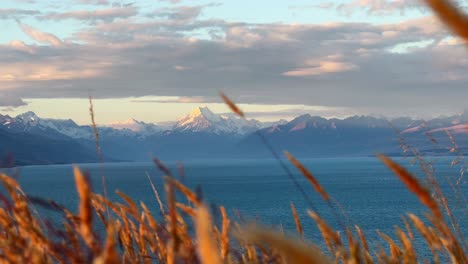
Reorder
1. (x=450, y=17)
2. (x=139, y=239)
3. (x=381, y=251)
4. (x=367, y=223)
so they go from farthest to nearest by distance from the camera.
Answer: (x=367, y=223) < (x=139, y=239) < (x=381, y=251) < (x=450, y=17)

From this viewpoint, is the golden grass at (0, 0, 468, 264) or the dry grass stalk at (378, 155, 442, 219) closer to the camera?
the golden grass at (0, 0, 468, 264)

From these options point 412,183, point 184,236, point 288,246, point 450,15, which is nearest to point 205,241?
point 288,246

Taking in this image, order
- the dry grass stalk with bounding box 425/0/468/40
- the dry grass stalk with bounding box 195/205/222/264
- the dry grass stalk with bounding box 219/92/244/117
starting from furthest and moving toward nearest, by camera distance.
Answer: the dry grass stalk with bounding box 219/92/244/117 < the dry grass stalk with bounding box 425/0/468/40 < the dry grass stalk with bounding box 195/205/222/264

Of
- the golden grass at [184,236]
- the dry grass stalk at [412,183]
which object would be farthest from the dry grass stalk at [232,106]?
the dry grass stalk at [412,183]

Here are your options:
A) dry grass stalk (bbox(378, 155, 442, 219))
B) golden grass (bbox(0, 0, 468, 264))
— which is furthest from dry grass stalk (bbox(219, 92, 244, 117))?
dry grass stalk (bbox(378, 155, 442, 219))

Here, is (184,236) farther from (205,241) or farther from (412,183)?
(205,241)

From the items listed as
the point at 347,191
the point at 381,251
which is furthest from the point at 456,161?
the point at 347,191

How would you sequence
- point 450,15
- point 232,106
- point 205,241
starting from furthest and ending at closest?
point 232,106 → point 450,15 → point 205,241

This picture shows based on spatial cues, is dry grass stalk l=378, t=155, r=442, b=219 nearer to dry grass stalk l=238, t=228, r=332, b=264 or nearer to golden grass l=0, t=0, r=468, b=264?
golden grass l=0, t=0, r=468, b=264

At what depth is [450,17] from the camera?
0.95 metres

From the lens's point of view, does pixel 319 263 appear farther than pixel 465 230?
No

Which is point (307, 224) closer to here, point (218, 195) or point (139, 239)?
point (218, 195)

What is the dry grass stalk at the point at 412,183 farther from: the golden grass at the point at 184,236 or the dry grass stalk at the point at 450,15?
the dry grass stalk at the point at 450,15

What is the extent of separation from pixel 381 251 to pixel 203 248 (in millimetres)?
2611
